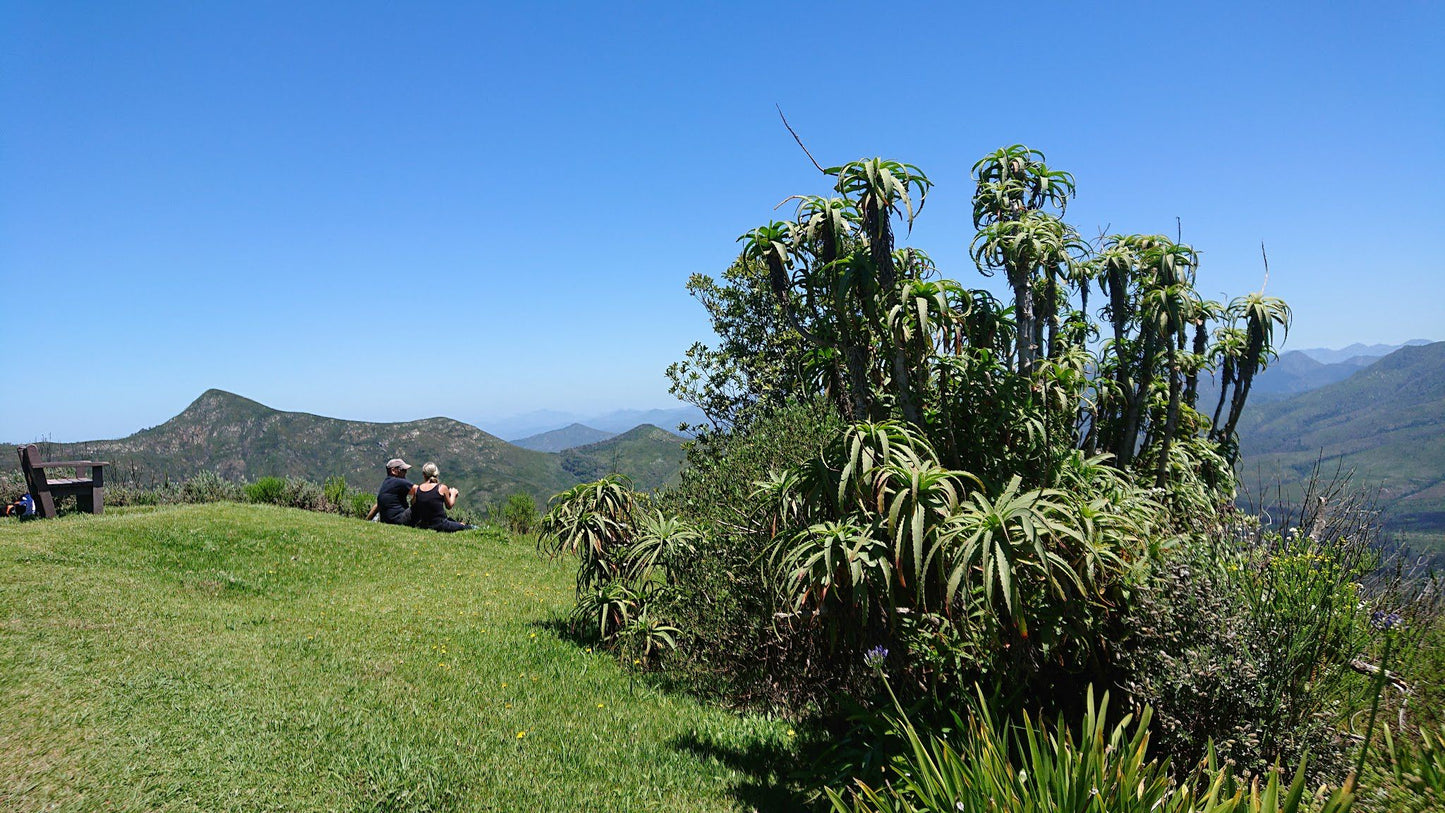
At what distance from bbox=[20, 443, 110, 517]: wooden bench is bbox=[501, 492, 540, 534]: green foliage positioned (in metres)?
6.21

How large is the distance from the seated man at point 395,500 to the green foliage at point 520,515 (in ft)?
6.82

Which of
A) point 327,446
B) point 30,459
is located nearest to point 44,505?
point 30,459

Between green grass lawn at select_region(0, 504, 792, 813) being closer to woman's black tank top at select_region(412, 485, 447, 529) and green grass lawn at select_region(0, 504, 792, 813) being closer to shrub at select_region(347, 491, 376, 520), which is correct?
woman's black tank top at select_region(412, 485, 447, 529)

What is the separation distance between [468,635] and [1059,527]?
5.10 m

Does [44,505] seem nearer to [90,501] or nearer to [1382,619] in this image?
[90,501]

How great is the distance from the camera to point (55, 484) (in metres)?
10.4

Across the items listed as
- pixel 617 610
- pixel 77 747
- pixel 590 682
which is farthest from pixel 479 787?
pixel 617 610

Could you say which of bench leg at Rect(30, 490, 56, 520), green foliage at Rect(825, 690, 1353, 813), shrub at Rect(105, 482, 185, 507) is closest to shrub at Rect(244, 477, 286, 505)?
shrub at Rect(105, 482, 185, 507)

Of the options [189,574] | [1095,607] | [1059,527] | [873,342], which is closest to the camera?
[1059,527]

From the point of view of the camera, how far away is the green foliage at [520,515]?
1370cm

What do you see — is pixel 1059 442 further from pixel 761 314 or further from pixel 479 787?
pixel 761 314

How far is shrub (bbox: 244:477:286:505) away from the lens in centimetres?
1345

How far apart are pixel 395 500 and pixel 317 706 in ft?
27.1

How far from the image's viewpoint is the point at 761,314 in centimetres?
1297
